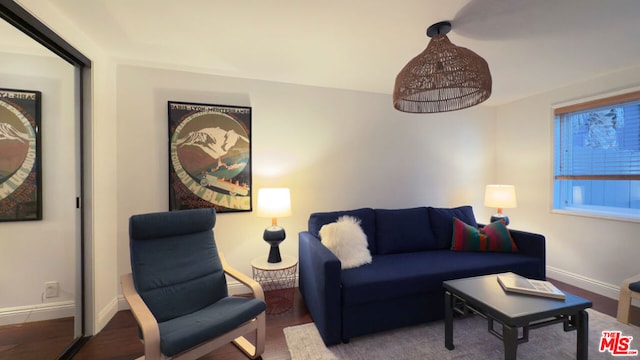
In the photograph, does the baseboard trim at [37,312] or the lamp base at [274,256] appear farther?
the lamp base at [274,256]

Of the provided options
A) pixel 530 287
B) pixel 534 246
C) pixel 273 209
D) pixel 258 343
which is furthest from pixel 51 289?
pixel 534 246

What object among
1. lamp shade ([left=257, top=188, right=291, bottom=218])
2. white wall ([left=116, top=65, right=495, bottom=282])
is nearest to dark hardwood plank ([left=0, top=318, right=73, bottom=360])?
white wall ([left=116, top=65, right=495, bottom=282])

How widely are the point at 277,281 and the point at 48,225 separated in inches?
79.2

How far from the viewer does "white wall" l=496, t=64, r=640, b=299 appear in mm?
2607

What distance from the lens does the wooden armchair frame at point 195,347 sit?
52.2 inches

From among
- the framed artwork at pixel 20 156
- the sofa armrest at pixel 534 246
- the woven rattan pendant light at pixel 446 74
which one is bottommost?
the sofa armrest at pixel 534 246

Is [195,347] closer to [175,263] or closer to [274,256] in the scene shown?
[175,263]

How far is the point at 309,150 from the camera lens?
2.99 m

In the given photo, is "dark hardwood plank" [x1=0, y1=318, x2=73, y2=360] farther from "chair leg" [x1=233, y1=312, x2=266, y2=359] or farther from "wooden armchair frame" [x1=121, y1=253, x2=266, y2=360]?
"chair leg" [x1=233, y1=312, x2=266, y2=359]

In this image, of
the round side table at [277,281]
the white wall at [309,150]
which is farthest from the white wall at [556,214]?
the round side table at [277,281]

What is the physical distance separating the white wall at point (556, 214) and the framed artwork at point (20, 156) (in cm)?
501

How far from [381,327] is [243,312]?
1087mm

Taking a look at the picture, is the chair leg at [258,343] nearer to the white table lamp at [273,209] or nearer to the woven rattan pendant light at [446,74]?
the white table lamp at [273,209]

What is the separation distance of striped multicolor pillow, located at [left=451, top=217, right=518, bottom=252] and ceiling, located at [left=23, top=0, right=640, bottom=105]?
1660mm
